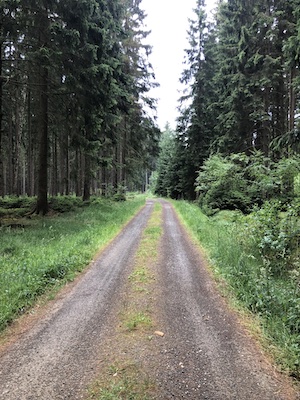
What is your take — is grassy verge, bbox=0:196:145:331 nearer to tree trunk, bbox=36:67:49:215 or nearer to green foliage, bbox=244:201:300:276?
tree trunk, bbox=36:67:49:215

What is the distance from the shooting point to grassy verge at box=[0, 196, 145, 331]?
189 inches

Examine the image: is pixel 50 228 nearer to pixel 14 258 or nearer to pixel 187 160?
A: pixel 14 258

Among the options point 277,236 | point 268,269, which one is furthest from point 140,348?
point 277,236

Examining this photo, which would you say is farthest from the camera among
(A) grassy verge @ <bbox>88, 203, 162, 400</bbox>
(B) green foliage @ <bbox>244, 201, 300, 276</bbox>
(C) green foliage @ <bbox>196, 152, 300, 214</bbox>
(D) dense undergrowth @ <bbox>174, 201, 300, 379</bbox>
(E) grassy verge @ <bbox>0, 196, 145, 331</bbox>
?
(C) green foliage @ <bbox>196, 152, 300, 214</bbox>

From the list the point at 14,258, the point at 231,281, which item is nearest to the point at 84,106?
the point at 14,258

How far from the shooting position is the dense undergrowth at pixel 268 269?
3.72 meters

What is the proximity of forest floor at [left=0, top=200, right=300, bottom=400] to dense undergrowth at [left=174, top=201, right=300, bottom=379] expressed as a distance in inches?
13.4

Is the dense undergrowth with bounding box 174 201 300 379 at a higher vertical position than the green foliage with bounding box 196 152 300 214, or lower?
lower

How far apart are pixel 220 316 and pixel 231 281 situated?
4.30 feet

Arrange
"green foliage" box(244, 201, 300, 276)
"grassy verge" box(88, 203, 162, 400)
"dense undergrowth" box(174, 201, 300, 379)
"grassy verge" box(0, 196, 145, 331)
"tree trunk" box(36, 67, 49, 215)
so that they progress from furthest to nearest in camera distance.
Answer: "tree trunk" box(36, 67, 49, 215)
"green foliage" box(244, 201, 300, 276)
"grassy verge" box(0, 196, 145, 331)
"dense undergrowth" box(174, 201, 300, 379)
"grassy verge" box(88, 203, 162, 400)

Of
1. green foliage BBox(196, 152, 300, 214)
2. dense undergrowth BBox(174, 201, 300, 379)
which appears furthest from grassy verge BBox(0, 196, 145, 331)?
green foliage BBox(196, 152, 300, 214)

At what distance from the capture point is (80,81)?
10.9 metres

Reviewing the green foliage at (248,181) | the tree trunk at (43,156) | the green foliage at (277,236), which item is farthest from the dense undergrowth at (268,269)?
the tree trunk at (43,156)

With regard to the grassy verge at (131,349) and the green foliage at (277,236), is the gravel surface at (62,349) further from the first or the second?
the green foliage at (277,236)
